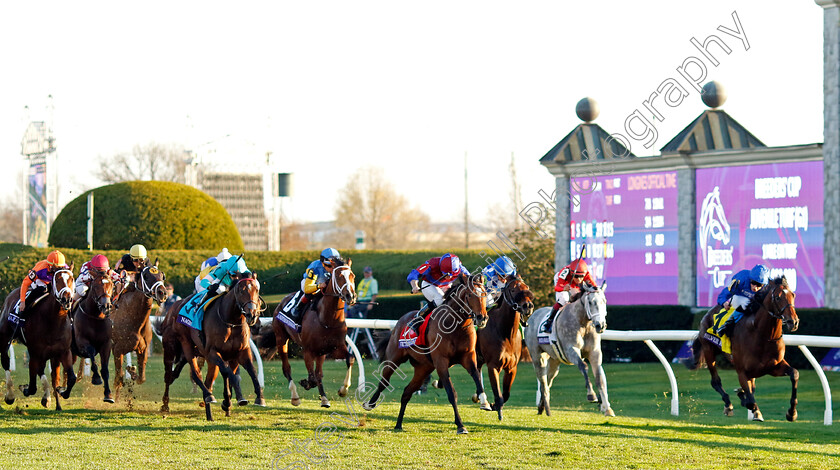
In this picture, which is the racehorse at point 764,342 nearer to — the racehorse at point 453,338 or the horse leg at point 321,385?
the racehorse at point 453,338

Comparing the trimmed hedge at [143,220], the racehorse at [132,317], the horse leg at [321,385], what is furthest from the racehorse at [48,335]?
the trimmed hedge at [143,220]

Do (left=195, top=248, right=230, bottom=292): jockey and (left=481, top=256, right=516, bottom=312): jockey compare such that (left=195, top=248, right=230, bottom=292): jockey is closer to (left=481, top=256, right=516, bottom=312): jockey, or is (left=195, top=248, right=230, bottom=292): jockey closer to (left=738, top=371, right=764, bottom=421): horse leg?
(left=481, top=256, right=516, bottom=312): jockey

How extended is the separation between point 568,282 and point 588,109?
833cm

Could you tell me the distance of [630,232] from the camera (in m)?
15.9

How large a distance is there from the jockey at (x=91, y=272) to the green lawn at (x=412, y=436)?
1.07m

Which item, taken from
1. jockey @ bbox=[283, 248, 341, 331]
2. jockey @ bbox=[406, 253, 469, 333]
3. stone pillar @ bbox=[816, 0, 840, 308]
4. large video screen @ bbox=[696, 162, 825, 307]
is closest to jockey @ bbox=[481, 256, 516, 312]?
jockey @ bbox=[406, 253, 469, 333]

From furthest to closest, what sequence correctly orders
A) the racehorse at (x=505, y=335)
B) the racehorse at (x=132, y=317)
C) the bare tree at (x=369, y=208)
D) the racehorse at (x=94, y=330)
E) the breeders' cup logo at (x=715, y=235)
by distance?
the bare tree at (x=369, y=208)
the breeders' cup logo at (x=715, y=235)
the racehorse at (x=132, y=317)
the racehorse at (x=94, y=330)
the racehorse at (x=505, y=335)

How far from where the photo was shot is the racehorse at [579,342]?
8664 millimetres

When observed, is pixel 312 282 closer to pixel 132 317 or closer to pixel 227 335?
pixel 227 335

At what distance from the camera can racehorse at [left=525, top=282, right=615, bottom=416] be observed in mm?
8664

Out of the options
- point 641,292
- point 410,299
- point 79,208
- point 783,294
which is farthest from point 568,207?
point 79,208

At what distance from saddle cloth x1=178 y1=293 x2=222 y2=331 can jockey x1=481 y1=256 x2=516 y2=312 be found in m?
2.33

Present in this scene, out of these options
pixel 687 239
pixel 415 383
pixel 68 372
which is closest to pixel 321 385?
pixel 415 383

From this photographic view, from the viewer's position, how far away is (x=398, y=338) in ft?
27.1
